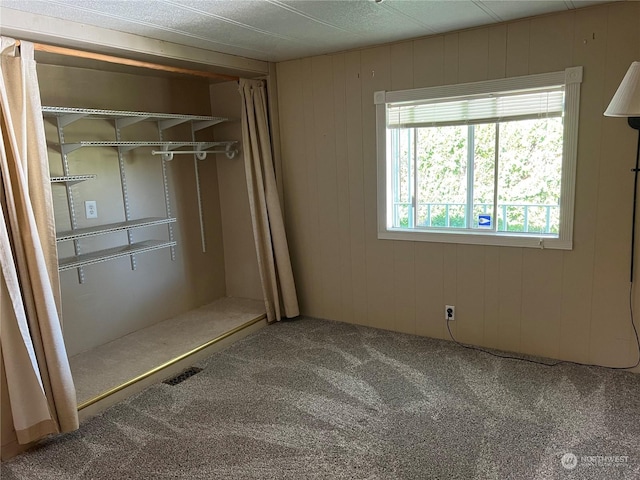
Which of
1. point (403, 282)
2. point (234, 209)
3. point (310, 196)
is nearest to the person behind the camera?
point (403, 282)

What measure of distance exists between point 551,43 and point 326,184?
1777mm

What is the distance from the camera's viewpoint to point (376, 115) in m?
3.40

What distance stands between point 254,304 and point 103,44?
7.88 ft

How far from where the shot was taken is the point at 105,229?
3146 millimetres

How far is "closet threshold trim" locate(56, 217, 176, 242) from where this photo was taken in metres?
2.98

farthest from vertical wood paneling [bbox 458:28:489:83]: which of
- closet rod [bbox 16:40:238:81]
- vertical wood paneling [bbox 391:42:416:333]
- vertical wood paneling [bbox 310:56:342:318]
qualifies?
closet rod [bbox 16:40:238:81]

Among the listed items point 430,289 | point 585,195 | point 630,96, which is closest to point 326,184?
point 430,289

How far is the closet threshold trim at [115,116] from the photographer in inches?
111

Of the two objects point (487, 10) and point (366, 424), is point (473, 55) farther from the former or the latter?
point (366, 424)

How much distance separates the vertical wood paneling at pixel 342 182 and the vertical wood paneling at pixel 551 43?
1.29m

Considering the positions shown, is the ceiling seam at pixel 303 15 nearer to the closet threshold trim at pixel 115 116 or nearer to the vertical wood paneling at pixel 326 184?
the vertical wood paneling at pixel 326 184

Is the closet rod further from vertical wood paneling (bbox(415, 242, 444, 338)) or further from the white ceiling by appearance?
vertical wood paneling (bbox(415, 242, 444, 338))

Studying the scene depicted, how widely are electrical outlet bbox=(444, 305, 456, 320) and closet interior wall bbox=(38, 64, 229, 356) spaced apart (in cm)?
216

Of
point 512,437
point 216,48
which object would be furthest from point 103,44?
point 512,437
